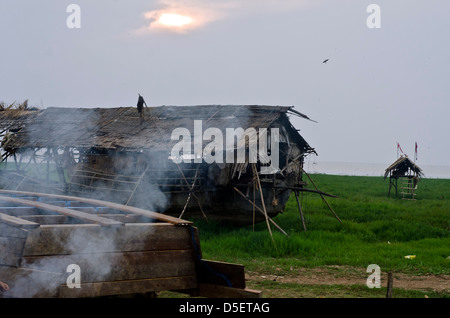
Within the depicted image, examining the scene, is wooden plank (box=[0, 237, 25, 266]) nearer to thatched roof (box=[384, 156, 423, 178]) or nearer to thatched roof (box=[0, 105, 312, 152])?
thatched roof (box=[0, 105, 312, 152])

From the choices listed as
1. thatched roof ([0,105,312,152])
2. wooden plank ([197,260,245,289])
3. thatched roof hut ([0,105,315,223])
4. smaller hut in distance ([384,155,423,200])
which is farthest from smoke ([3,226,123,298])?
smaller hut in distance ([384,155,423,200])

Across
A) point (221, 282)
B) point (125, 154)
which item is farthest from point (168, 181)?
point (221, 282)

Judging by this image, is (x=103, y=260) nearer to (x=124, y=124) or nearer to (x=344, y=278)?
(x=344, y=278)

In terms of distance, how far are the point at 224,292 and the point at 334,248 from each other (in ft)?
26.9

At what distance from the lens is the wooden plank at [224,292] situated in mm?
4915

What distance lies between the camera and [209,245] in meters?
12.7

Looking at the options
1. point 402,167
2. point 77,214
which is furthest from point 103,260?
point 402,167

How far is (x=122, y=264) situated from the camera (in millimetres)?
4797

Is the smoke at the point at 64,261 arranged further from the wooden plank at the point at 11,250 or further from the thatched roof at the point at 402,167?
the thatched roof at the point at 402,167

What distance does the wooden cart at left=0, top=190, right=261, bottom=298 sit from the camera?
14.4ft

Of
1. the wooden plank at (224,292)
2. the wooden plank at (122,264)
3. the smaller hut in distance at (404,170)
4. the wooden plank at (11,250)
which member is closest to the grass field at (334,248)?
the wooden plank at (224,292)

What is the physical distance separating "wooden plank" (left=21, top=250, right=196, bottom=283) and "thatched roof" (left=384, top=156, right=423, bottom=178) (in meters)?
24.8
